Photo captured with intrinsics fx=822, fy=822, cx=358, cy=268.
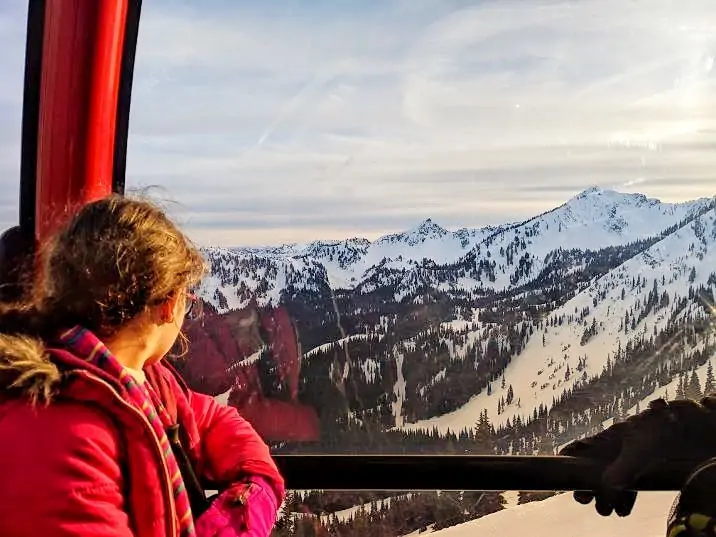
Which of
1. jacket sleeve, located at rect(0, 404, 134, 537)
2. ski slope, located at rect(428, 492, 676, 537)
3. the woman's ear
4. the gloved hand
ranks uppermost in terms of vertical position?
the woman's ear

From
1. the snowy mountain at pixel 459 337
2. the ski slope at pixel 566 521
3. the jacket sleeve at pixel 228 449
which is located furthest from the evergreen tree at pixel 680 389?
the jacket sleeve at pixel 228 449

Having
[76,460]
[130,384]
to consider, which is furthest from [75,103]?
[76,460]

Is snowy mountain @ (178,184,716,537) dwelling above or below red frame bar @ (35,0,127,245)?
below

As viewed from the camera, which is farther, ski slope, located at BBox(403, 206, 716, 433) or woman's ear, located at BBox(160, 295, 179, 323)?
ski slope, located at BBox(403, 206, 716, 433)

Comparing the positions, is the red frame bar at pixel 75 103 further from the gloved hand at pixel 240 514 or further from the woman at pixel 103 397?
the gloved hand at pixel 240 514

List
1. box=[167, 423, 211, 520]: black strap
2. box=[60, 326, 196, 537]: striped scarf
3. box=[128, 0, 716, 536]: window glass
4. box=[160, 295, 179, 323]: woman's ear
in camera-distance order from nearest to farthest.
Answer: box=[60, 326, 196, 537]: striped scarf
box=[160, 295, 179, 323]: woman's ear
box=[167, 423, 211, 520]: black strap
box=[128, 0, 716, 536]: window glass

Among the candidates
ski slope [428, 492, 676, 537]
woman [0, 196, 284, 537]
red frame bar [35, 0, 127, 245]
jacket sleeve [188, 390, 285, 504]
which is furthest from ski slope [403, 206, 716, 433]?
red frame bar [35, 0, 127, 245]

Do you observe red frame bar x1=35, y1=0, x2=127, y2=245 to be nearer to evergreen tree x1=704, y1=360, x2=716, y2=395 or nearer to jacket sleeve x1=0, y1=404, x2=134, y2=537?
jacket sleeve x1=0, y1=404, x2=134, y2=537
